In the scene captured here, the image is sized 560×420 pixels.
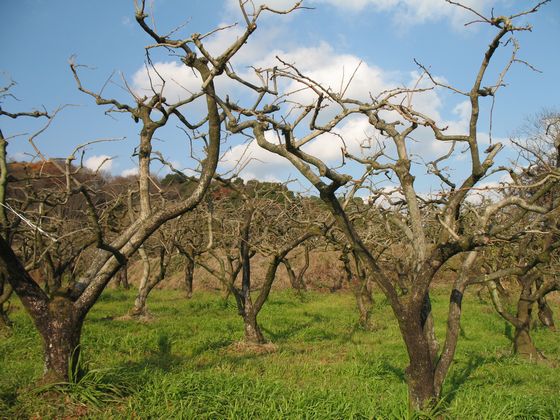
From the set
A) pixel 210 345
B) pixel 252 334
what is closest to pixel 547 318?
pixel 252 334

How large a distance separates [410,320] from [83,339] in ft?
22.6

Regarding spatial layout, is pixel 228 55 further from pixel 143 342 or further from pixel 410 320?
pixel 143 342

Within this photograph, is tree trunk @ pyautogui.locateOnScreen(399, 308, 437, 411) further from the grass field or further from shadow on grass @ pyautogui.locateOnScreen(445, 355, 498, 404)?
shadow on grass @ pyautogui.locateOnScreen(445, 355, 498, 404)

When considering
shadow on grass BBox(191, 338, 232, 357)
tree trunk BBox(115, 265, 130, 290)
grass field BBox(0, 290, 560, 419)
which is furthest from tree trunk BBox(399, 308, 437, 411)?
tree trunk BBox(115, 265, 130, 290)

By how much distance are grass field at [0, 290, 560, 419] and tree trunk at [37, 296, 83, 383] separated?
21cm

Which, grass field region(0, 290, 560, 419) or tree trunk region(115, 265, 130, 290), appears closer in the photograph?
grass field region(0, 290, 560, 419)

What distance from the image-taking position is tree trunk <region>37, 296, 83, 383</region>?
17.7ft

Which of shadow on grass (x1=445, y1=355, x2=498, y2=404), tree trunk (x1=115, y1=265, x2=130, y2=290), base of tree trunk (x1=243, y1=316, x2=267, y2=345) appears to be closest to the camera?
shadow on grass (x1=445, y1=355, x2=498, y2=404)

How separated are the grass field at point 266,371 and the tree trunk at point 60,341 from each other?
0.68 ft

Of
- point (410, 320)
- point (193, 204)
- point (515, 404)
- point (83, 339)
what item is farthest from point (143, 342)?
point (515, 404)

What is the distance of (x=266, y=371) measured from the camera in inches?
307

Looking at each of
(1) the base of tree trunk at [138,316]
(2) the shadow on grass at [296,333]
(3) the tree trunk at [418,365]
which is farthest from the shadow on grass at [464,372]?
(1) the base of tree trunk at [138,316]

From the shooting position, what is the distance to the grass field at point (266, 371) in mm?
5203

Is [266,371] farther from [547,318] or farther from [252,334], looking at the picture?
[547,318]
